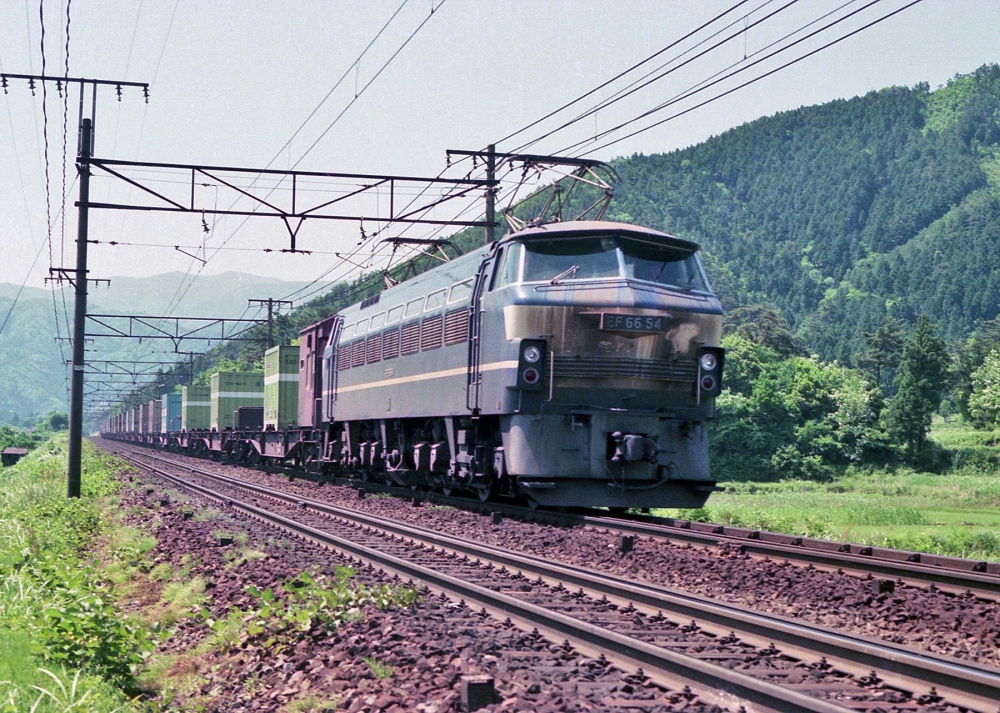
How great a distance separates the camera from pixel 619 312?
15.6 meters

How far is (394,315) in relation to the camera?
72.7 ft

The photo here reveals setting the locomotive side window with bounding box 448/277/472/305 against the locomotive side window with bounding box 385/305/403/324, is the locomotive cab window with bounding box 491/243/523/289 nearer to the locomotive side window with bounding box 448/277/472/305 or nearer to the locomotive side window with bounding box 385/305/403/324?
the locomotive side window with bounding box 448/277/472/305

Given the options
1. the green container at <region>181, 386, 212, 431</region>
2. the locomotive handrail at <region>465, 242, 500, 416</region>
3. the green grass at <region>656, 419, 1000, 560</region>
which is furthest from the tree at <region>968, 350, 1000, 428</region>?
the locomotive handrail at <region>465, 242, 500, 416</region>

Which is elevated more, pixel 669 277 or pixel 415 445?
pixel 669 277

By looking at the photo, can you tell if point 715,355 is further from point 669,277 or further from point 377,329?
point 377,329

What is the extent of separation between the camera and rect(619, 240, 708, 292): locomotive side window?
16.1 metres

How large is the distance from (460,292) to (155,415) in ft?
229

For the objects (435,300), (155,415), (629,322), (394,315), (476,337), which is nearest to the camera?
(629,322)

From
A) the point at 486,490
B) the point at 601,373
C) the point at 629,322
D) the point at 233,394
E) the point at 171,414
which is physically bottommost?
the point at 486,490

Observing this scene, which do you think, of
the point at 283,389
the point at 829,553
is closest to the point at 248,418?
the point at 283,389

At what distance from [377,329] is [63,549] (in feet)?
34.2

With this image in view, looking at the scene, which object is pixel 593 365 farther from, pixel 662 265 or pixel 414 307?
pixel 414 307

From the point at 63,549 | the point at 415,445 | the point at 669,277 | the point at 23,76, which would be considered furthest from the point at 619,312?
the point at 23,76

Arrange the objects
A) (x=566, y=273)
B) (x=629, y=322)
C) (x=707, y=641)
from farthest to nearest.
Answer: (x=566, y=273)
(x=629, y=322)
(x=707, y=641)
